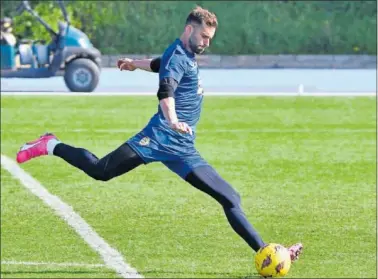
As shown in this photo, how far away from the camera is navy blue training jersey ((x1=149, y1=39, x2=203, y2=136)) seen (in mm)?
8859

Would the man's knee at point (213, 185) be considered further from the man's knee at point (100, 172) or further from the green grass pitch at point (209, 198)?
the green grass pitch at point (209, 198)

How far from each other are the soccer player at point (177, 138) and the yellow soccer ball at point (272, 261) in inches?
8.2

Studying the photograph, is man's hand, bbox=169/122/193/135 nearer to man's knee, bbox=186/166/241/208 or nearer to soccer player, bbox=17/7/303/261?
soccer player, bbox=17/7/303/261

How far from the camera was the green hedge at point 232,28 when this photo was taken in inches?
1630

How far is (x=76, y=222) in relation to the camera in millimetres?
16516

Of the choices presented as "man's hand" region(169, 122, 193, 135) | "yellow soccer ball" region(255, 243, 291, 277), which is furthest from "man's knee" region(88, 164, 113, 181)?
"man's hand" region(169, 122, 193, 135)

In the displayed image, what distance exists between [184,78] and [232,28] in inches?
1294

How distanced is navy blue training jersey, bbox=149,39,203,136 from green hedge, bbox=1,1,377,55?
32087 millimetres

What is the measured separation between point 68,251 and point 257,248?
459cm

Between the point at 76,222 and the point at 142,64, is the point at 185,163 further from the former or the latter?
the point at 76,222

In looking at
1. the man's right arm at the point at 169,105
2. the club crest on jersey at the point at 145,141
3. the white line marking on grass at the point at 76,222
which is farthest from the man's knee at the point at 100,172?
the white line marking on grass at the point at 76,222

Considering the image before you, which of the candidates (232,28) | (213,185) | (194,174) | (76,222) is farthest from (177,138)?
(232,28)

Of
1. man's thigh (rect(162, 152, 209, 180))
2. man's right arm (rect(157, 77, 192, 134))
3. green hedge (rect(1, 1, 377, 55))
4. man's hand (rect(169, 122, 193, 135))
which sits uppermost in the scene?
man's right arm (rect(157, 77, 192, 134))

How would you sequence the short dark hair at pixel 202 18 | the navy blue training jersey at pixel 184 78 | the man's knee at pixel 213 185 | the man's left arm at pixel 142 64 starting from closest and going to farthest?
the short dark hair at pixel 202 18
the navy blue training jersey at pixel 184 78
the man's left arm at pixel 142 64
the man's knee at pixel 213 185
